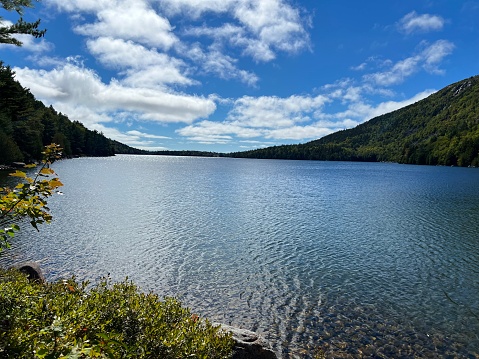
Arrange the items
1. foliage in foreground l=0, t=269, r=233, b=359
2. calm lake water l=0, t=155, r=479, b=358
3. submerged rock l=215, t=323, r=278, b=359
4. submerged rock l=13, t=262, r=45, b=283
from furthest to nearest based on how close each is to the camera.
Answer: submerged rock l=13, t=262, r=45, b=283 → calm lake water l=0, t=155, r=479, b=358 → submerged rock l=215, t=323, r=278, b=359 → foliage in foreground l=0, t=269, r=233, b=359

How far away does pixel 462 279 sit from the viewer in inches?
1042

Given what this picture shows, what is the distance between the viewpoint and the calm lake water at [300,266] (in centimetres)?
1833

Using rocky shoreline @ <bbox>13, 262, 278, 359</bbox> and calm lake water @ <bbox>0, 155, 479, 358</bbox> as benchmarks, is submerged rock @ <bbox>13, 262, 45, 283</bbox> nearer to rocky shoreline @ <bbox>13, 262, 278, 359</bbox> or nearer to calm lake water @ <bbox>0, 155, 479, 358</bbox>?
calm lake water @ <bbox>0, 155, 479, 358</bbox>

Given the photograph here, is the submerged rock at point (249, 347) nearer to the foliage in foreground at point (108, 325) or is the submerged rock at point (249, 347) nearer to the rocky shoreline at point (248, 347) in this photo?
the rocky shoreline at point (248, 347)

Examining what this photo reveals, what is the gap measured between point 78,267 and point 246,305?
50.6 feet

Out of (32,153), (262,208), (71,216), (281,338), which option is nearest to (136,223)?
(71,216)

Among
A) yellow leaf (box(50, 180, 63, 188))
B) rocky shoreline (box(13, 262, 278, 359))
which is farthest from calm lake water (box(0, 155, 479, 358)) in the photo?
yellow leaf (box(50, 180, 63, 188))

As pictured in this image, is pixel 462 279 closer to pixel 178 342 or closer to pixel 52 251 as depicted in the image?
pixel 178 342

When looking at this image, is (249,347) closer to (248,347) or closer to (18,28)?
(248,347)

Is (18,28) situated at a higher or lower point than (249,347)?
higher

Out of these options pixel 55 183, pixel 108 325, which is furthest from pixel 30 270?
pixel 55 183

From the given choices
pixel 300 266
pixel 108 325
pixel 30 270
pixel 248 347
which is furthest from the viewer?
pixel 300 266

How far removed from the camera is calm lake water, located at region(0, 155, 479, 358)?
1833 centimetres

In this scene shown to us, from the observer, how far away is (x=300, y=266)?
2861 cm
